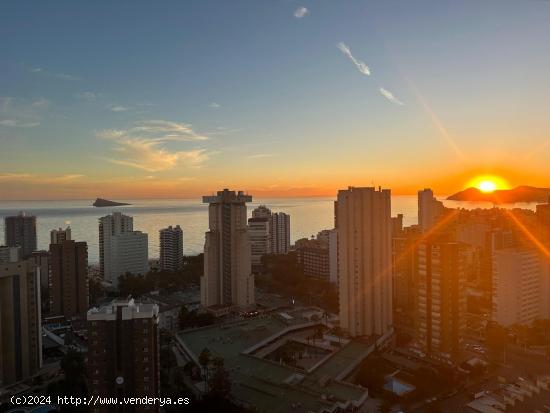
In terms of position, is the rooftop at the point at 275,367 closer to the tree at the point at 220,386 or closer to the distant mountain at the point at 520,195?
the tree at the point at 220,386

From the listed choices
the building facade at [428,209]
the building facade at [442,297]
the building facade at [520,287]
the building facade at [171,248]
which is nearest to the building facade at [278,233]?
the building facade at [171,248]

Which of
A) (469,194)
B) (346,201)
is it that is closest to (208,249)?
(346,201)

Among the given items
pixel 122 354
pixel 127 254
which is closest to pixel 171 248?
pixel 127 254

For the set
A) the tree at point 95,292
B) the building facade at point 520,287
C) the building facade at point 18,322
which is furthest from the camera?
the tree at point 95,292

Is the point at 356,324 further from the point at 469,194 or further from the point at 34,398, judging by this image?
the point at 469,194

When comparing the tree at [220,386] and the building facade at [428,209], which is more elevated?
the building facade at [428,209]

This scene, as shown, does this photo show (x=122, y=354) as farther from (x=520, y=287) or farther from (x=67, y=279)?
(x=520, y=287)
